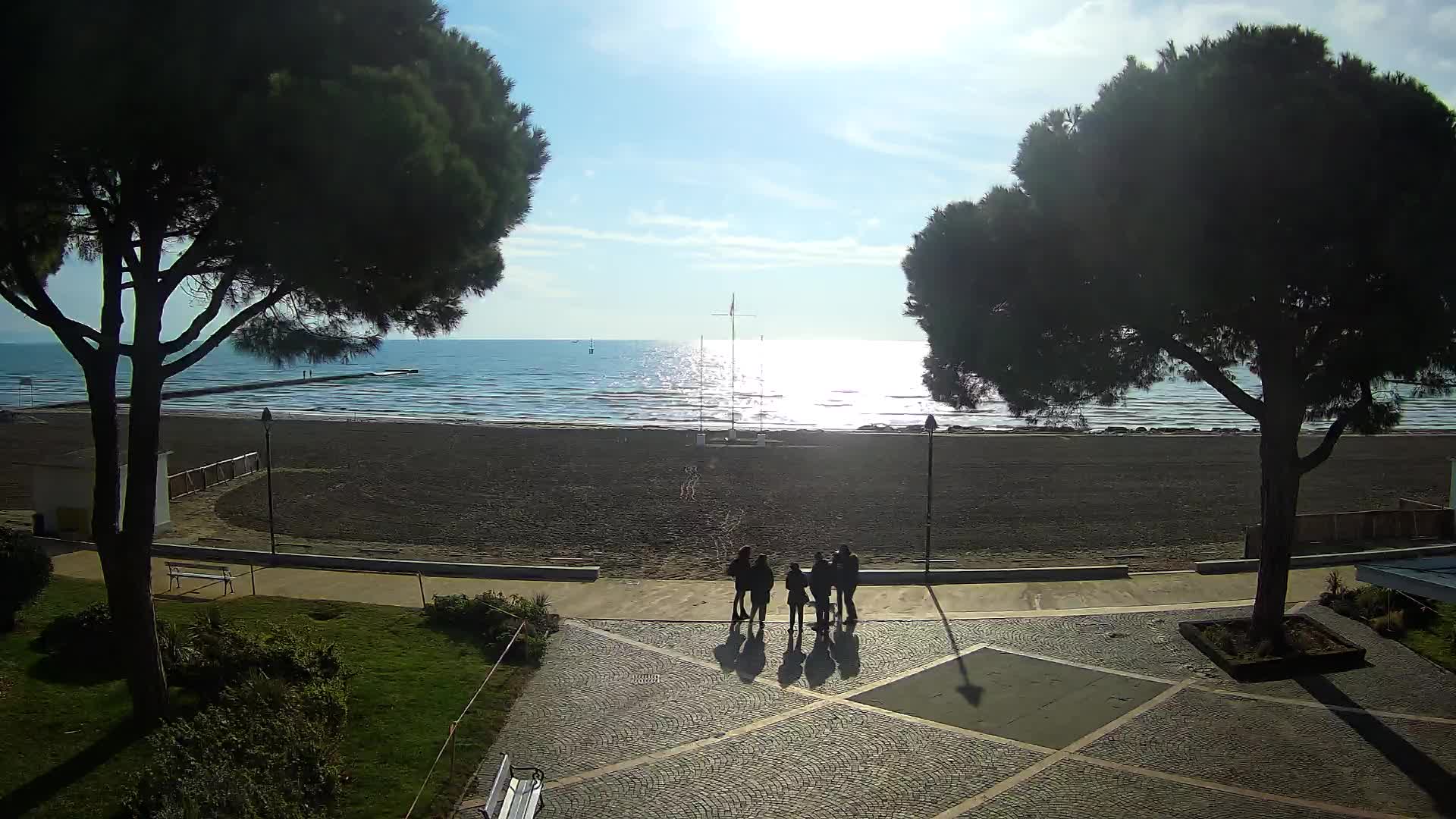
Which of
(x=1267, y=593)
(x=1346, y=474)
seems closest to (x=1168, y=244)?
(x=1267, y=593)

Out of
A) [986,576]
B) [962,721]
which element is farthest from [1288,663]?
[986,576]

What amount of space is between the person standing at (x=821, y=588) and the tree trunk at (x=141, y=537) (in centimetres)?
808

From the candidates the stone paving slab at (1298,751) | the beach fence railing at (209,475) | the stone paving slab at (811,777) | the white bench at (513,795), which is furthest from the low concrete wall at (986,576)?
the beach fence railing at (209,475)

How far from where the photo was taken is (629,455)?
37.7m

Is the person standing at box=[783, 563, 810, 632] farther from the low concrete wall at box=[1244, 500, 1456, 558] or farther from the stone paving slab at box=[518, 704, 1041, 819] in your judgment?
the low concrete wall at box=[1244, 500, 1456, 558]

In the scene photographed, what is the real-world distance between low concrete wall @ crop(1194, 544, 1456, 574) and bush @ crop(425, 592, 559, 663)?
40.5ft

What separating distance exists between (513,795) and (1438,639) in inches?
501

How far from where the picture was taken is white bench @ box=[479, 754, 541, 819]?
7.01m

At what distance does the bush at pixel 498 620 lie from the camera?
468 inches

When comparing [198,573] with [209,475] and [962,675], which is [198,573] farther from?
[209,475]

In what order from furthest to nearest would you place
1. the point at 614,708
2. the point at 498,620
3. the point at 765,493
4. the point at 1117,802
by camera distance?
the point at 765,493 < the point at 498,620 < the point at 614,708 < the point at 1117,802

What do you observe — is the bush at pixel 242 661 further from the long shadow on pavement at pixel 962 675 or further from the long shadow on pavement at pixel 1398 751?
the long shadow on pavement at pixel 1398 751

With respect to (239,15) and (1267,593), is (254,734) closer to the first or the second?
(239,15)

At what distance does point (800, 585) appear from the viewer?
A: 12.9 metres
